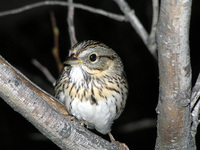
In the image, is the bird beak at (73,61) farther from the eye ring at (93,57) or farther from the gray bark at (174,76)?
the gray bark at (174,76)

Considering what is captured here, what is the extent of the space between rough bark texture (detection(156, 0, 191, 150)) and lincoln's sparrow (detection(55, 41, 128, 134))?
767 millimetres

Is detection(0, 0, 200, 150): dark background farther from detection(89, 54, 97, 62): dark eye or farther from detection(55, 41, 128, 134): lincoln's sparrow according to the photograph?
detection(89, 54, 97, 62): dark eye

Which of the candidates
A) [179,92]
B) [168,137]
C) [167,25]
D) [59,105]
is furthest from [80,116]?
[167,25]

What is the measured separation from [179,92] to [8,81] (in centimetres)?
121

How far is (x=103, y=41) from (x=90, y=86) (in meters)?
3.44

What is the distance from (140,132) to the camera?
7062 mm

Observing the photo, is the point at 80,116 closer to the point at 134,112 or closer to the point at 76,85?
the point at 76,85

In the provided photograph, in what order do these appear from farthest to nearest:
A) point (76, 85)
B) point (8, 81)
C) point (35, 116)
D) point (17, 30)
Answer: point (17, 30) < point (76, 85) < point (35, 116) < point (8, 81)

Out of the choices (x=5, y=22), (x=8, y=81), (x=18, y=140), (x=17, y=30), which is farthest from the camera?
(x=17, y=30)

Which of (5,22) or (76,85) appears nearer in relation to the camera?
(76,85)

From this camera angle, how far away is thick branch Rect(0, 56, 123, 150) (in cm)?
254

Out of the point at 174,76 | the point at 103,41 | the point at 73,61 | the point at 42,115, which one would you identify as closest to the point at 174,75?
the point at 174,76

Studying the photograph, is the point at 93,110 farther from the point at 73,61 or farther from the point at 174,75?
the point at 174,75

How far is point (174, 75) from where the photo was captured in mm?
2586
